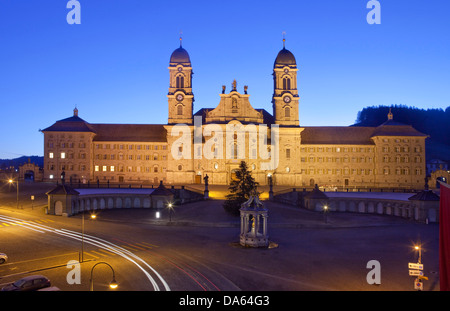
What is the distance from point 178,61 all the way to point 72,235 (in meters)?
52.8

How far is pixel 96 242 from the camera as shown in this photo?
106 feet

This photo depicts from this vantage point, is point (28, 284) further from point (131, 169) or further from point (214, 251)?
point (131, 169)

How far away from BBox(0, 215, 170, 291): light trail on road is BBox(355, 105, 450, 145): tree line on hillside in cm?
15704

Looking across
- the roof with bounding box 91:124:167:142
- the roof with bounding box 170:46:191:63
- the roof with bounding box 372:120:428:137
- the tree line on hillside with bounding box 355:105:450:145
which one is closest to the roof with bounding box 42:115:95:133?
the roof with bounding box 91:124:167:142

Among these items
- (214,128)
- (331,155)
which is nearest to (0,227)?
(214,128)

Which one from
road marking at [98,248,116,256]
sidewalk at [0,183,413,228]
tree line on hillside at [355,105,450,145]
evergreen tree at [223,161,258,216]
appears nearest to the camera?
road marking at [98,248,116,256]

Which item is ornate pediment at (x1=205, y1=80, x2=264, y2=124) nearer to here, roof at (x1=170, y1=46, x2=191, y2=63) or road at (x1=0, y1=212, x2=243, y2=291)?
roof at (x1=170, y1=46, x2=191, y2=63)

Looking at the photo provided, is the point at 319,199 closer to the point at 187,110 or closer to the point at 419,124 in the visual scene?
→ the point at 187,110

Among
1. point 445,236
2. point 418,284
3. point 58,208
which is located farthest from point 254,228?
point 58,208

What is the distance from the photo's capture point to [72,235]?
35.4 m

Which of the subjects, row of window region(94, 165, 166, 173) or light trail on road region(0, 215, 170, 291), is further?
row of window region(94, 165, 166, 173)

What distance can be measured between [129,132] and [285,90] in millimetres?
39531

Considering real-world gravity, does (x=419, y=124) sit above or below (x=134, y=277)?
above

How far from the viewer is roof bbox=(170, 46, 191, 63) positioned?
78.8 metres
